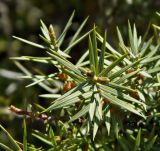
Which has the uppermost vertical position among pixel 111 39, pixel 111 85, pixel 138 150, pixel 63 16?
pixel 63 16

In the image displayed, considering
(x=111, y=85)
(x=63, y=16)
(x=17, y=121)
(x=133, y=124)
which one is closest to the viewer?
(x=111, y=85)

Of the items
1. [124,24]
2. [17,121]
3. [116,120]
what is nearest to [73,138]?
[116,120]

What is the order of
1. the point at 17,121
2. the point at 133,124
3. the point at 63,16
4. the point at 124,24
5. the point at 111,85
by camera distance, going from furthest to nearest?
the point at 63,16 → the point at 17,121 → the point at 124,24 → the point at 133,124 → the point at 111,85

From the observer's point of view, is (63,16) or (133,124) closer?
(133,124)

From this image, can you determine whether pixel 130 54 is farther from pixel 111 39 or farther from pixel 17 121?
pixel 17 121

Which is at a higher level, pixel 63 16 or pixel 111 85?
pixel 63 16

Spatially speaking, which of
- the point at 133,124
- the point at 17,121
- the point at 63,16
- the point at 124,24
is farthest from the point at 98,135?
the point at 63,16
